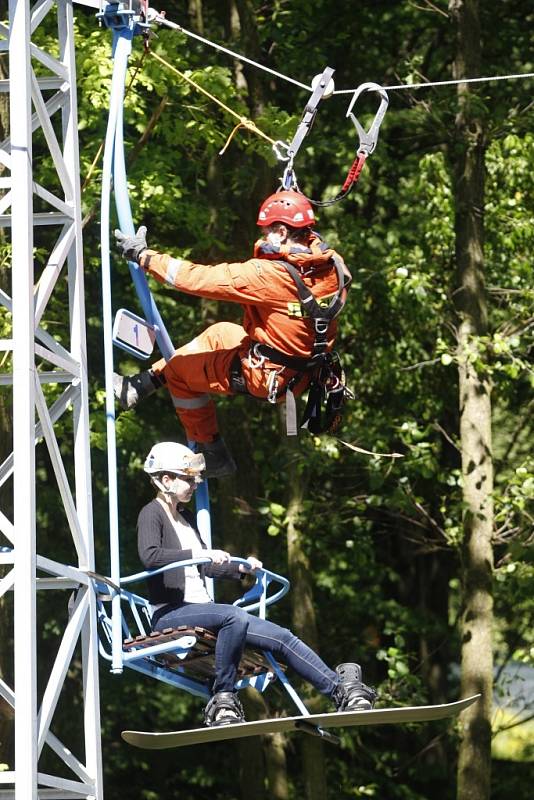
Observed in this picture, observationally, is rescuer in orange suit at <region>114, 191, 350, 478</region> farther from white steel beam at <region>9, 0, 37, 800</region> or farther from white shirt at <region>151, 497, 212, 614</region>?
white shirt at <region>151, 497, 212, 614</region>

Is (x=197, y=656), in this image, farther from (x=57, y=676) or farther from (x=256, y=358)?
(x=256, y=358)

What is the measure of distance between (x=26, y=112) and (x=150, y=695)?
10739mm

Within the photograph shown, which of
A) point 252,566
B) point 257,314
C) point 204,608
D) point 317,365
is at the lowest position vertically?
point 204,608

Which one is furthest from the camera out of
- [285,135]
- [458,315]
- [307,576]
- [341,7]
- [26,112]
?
[341,7]

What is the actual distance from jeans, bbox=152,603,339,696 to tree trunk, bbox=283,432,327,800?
6247 millimetres

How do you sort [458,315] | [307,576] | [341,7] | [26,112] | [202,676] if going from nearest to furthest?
[26,112] → [202,676] → [458,315] → [307,576] → [341,7]

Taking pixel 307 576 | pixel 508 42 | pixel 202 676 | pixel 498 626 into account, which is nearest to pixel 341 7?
pixel 508 42

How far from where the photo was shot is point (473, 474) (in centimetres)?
1371

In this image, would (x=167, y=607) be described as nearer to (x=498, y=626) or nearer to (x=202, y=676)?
(x=202, y=676)

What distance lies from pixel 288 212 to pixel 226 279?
1.51 feet

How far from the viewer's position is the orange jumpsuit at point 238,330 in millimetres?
8141

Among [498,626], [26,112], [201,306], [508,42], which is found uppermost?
[508,42]

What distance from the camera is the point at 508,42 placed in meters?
16.6

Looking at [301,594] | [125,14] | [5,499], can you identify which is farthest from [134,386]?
[301,594]
